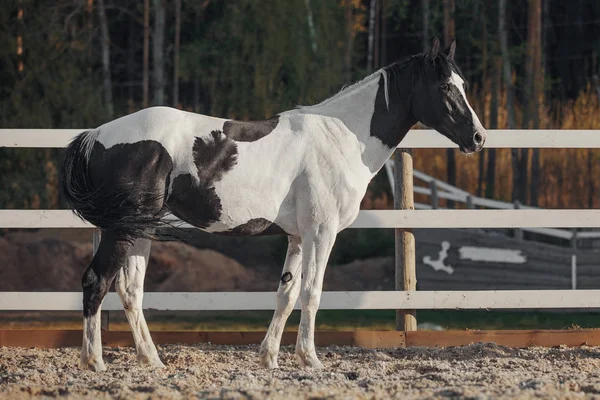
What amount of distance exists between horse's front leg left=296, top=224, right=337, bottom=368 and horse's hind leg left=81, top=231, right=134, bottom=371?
0.98 metres

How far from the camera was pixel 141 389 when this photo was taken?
432 centimetres

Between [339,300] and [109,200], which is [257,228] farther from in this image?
[339,300]

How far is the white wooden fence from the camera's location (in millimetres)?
6328

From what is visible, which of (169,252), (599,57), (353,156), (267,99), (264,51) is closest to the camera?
(353,156)

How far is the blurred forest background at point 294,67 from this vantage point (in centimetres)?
1417

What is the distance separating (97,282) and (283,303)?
108cm

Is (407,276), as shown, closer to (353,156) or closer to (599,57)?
(353,156)

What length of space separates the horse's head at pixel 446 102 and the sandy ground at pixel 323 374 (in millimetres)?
1300

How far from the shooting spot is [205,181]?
5320mm

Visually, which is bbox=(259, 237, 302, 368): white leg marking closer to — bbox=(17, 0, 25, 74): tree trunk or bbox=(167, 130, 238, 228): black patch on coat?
bbox=(167, 130, 238, 228): black patch on coat

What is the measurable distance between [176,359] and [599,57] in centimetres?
1734

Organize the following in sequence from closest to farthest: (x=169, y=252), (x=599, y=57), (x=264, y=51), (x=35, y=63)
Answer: (x=169, y=252)
(x=35, y=63)
(x=264, y=51)
(x=599, y=57)

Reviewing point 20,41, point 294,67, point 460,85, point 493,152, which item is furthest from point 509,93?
point 460,85

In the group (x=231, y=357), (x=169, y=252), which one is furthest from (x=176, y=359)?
(x=169, y=252)
